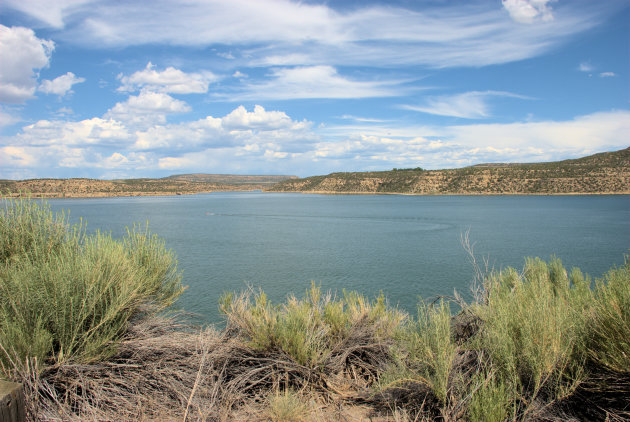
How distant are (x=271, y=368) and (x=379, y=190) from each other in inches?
4269

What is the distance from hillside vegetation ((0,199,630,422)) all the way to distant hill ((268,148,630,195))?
8895 centimetres

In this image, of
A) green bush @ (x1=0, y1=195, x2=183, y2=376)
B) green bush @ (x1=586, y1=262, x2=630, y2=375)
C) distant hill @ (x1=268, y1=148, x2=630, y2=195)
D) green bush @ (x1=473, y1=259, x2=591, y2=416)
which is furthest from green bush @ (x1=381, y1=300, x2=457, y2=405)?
distant hill @ (x1=268, y1=148, x2=630, y2=195)

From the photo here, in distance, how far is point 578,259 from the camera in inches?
793

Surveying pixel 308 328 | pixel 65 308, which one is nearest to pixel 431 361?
pixel 308 328

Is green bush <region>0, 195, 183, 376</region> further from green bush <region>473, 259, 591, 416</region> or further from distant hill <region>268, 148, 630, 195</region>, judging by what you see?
distant hill <region>268, 148, 630, 195</region>

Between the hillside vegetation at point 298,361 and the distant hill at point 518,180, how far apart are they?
292 ft

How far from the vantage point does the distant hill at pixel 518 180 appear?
3097 inches

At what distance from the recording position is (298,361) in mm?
4773

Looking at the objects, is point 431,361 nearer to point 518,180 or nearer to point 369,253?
point 369,253

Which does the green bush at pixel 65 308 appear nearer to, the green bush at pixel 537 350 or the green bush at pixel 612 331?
the green bush at pixel 537 350

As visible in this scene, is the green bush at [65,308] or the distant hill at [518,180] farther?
the distant hill at [518,180]

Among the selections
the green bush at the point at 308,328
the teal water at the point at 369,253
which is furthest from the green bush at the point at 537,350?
the teal water at the point at 369,253

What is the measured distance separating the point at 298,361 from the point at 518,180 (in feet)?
318

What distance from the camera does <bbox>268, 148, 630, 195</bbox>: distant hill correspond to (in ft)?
258
